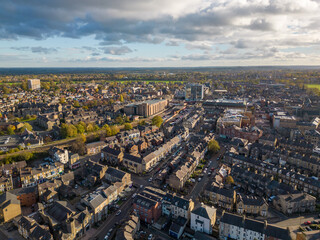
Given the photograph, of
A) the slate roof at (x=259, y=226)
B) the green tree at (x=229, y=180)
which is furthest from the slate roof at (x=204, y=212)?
the green tree at (x=229, y=180)

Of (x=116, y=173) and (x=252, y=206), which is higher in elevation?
(x=116, y=173)

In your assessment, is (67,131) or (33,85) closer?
(67,131)

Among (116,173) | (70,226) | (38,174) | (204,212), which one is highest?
(116,173)

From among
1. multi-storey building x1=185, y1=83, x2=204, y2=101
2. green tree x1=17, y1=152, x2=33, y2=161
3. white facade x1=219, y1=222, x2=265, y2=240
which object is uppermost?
multi-storey building x1=185, y1=83, x2=204, y2=101

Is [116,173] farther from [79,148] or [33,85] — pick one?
[33,85]

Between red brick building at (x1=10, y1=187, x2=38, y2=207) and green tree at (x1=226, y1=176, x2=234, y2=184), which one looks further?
green tree at (x1=226, y1=176, x2=234, y2=184)

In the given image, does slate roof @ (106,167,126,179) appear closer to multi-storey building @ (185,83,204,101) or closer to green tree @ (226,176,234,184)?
green tree @ (226,176,234,184)

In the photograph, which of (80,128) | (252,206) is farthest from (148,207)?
(80,128)

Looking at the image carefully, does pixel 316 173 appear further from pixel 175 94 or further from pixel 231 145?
pixel 175 94

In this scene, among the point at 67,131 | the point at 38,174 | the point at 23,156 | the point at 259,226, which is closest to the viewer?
the point at 259,226

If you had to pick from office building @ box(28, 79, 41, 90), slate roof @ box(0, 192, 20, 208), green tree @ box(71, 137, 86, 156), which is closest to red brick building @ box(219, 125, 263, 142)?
green tree @ box(71, 137, 86, 156)

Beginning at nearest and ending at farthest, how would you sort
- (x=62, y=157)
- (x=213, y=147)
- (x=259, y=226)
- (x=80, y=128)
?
(x=259, y=226), (x=62, y=157), (x=213, y=147), (x=80, y=128)

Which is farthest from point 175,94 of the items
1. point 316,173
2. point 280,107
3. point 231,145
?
point 316,173

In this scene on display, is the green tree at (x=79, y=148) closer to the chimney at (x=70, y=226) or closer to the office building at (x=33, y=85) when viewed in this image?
the chimney at (x=70, y=226)
